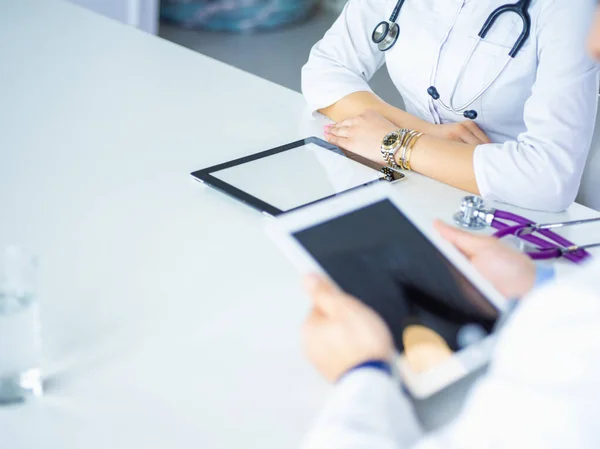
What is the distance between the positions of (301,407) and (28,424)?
25cm

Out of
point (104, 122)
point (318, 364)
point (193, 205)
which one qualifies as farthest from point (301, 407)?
point (104, 122)

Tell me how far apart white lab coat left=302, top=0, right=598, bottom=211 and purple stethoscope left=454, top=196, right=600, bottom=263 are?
0.39ft

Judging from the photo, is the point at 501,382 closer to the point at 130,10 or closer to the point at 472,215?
the point at 472,215

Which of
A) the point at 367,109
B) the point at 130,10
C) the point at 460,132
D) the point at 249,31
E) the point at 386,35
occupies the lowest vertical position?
the point at 460,132

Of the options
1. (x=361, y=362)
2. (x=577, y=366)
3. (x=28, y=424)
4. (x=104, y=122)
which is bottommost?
(x=577, y=366)

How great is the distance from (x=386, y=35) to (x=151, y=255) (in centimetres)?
76

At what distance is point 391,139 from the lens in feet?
4.13

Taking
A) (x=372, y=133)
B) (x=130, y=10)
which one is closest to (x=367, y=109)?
(x=372, y=133)

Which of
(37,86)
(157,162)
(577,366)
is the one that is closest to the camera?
(577,366)

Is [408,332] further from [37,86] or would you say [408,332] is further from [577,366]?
[37,86]

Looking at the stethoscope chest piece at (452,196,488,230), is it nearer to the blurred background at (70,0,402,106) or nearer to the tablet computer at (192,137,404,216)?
the tablet computer at (192,137,404,216)

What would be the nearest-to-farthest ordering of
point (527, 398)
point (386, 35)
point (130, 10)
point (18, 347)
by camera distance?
point (527, 398)
point (18, 347)
point (386, 35)
point (130, 10)

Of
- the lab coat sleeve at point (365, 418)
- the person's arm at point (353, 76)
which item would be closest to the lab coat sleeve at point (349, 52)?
the person's arm at point (353, 76)

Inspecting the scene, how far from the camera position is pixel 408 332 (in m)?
0.76
